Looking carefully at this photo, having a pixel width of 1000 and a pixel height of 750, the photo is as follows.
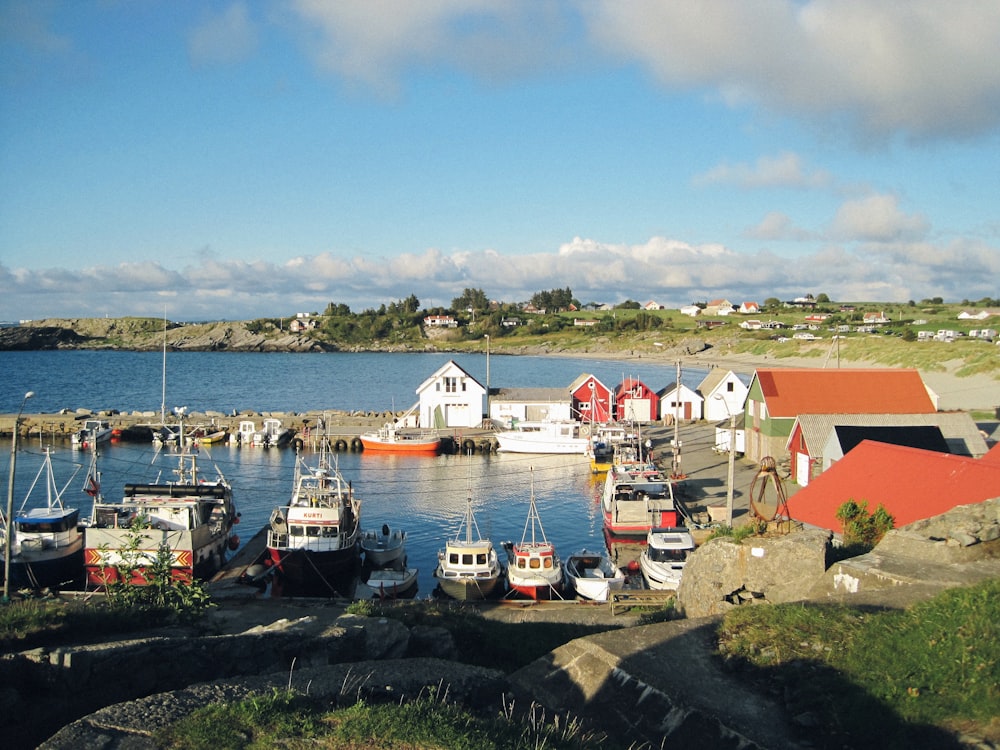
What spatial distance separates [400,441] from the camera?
5562 centimetres

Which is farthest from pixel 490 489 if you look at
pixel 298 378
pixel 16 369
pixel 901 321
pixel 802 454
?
pixel 901 321

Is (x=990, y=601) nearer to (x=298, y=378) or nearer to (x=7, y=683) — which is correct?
(x=7, y=683)

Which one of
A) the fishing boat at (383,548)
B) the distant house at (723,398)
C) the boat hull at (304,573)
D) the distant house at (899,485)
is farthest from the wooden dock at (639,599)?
the distant house at (723,398)

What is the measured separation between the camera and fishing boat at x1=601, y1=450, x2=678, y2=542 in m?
31.8

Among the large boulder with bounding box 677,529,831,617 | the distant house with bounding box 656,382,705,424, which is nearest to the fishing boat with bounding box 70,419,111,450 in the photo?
the distant house with bounding box 656,382,705,424

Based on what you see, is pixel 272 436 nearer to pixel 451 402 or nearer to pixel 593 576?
pixel 451 402

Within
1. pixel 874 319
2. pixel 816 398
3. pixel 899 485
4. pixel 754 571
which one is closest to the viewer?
pixel 754 571

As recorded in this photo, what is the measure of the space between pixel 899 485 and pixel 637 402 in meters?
39.9

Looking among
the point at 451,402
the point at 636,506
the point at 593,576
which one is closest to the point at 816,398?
the point at 636,506

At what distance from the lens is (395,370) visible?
149875mm

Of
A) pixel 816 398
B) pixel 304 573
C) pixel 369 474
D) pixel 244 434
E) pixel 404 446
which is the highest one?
pixel 816 398

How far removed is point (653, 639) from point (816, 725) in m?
2.47

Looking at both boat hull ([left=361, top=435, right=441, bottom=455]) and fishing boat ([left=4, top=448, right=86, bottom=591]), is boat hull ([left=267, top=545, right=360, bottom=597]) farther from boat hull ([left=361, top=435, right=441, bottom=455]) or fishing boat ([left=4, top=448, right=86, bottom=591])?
boat hull ([left=361, top=435, right=441, bottom=455])

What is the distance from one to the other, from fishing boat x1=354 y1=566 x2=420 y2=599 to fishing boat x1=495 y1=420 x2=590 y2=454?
2889 centimetres
